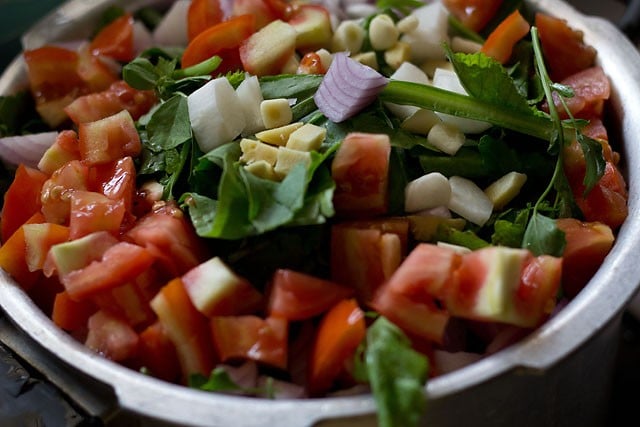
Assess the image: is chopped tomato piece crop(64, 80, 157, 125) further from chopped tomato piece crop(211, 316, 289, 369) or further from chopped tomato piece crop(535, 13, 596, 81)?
chopped tomato piece crop(535, 13, 596, 81)

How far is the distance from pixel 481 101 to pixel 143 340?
0.56 metres

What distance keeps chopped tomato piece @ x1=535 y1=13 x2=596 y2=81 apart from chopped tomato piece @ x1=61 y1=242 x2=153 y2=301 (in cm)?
76

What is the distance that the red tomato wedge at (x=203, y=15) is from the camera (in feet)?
4.58

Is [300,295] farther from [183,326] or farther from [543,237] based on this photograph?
[543,237]

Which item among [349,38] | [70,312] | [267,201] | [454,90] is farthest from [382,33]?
[70,312]

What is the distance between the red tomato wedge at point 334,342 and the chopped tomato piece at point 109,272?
0.24 meters

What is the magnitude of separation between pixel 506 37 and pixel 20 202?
80 cm

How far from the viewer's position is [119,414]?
93cm

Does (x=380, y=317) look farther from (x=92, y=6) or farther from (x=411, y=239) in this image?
(x=92, y=6)

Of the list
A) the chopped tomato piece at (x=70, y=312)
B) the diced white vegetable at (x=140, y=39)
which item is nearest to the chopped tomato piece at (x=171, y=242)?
the chopped tomato piece at (x=70, y=312)

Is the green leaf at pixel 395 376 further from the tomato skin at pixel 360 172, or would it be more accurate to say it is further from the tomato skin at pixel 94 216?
the tomato skin at pixel 94 216

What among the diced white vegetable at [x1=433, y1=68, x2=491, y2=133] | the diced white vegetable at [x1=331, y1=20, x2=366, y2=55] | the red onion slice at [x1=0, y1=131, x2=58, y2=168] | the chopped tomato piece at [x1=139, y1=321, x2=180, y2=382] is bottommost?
the chopped tomato piece at [x1=139, y1=321, x2=180, y2=382]

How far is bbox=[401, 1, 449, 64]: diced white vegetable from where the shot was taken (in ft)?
4.31

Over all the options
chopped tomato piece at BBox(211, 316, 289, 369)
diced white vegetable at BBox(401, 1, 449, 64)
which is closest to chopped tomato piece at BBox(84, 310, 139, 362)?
chopped tomato piece at BBox(211, 316, 289, 369)
